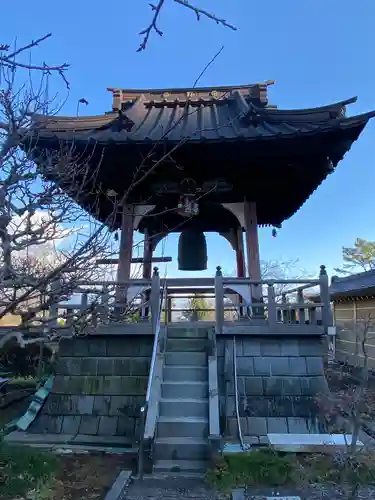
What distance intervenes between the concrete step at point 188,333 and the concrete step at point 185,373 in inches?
24.7

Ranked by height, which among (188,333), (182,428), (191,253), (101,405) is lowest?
(182,428)

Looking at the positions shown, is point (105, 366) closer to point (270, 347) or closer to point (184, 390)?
point (184, 390)

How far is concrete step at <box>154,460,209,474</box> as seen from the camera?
454 cm

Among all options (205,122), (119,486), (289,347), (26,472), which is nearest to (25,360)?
(26,472)

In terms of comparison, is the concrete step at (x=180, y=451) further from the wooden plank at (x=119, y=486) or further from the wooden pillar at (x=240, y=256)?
the wooden pillar at (x=240, y=256)

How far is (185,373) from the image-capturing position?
5828 millimetres

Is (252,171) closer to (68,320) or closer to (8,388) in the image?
(68,320)

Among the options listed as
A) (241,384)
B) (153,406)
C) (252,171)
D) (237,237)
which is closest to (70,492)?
(153,406)

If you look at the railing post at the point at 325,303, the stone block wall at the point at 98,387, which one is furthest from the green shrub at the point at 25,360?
the railing post at the point at 325,303

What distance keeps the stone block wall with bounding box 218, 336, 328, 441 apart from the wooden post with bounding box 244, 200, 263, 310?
101 centimetres

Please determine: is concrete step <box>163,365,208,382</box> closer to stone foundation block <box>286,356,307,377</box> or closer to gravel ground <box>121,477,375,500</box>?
stone foundation block <box>286,356,307,377</box>

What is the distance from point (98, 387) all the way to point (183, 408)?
1.51 meters

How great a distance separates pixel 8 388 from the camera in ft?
25.8

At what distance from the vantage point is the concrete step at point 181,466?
4535 millimetres
